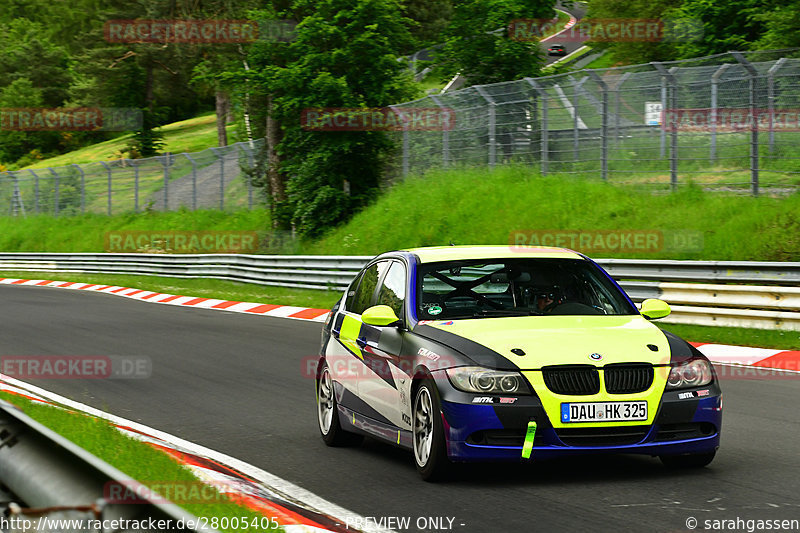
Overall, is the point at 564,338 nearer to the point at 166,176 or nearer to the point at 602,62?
the point at 166,176

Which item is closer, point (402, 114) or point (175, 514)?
point (175, 514)

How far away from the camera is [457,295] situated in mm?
7875

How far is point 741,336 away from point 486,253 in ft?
26.5

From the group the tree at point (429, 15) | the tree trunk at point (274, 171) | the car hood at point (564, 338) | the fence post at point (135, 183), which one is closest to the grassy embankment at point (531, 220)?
the tree trunk at point (274, 171)

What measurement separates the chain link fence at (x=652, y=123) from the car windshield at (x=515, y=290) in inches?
521

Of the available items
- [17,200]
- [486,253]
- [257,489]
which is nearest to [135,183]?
[17,200]

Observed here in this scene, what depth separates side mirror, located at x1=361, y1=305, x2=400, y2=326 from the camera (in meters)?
7.61

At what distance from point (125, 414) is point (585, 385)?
521 cm

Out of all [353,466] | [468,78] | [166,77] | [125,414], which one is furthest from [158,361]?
[166,77]

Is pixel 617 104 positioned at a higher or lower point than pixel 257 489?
higher

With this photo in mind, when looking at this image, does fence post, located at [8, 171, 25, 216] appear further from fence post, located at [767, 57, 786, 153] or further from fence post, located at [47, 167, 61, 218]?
fence post, located at [767, 57, 786, 153]

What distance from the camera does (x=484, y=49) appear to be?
109ft

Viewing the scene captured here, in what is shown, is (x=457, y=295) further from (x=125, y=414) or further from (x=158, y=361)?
(x=158, y=361)

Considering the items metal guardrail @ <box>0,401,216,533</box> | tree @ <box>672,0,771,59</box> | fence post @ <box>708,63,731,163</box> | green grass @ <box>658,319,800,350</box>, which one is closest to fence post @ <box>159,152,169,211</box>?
tree @ <box>672,0,771,59</box>
